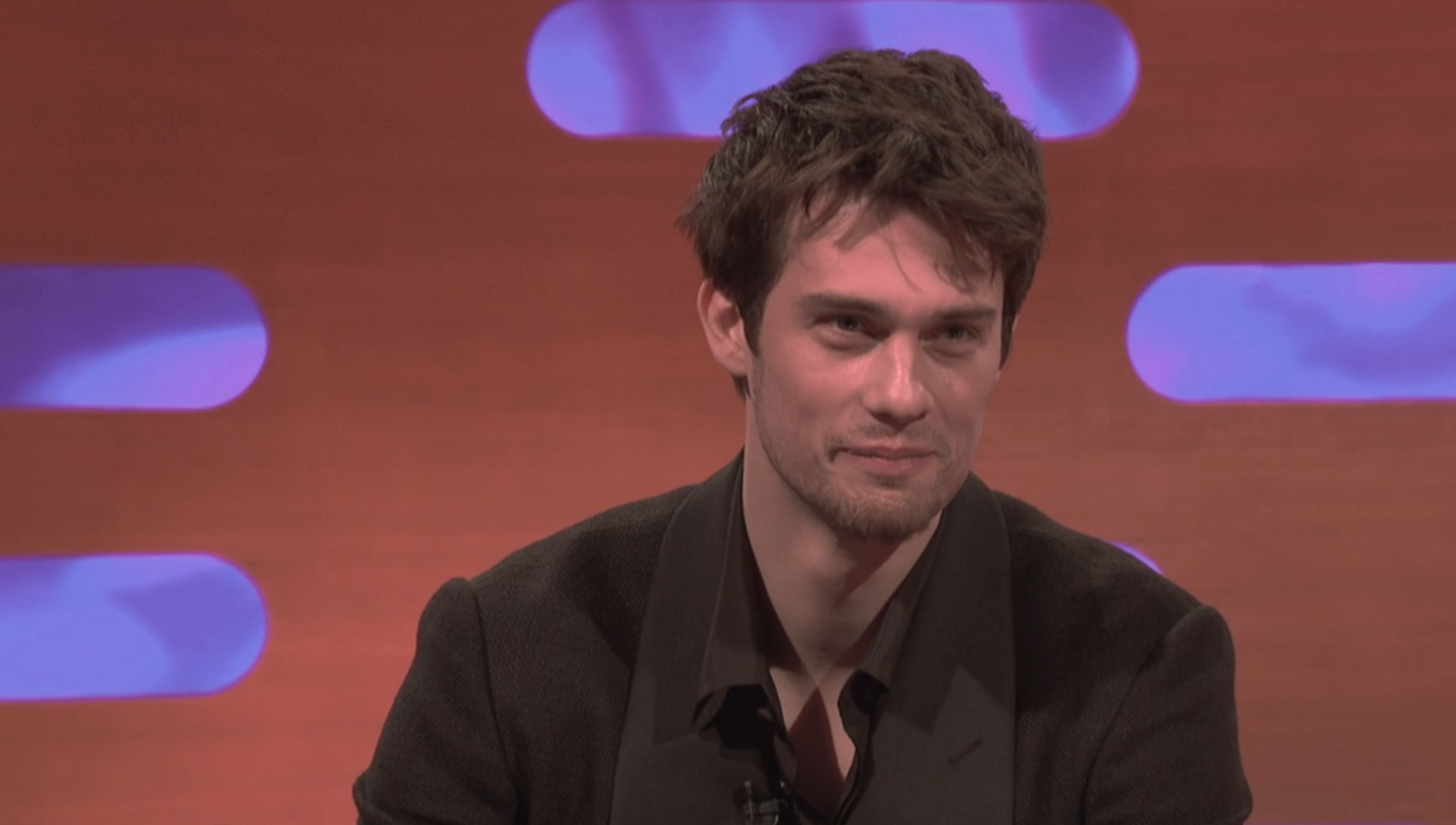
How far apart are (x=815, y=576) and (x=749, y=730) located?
0.14 meters

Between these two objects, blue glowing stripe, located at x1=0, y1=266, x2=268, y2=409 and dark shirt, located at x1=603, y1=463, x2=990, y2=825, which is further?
blue glowing stripe, located at x1=0, y1=266, x2=268, y2=409

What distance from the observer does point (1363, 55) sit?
1.90 m

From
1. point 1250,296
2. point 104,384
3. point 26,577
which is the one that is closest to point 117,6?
point 104,384

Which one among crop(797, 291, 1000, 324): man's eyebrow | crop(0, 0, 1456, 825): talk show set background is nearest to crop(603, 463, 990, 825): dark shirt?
crop(797, 291, 1000, 324): man's eyebrow

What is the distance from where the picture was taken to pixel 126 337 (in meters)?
1.85

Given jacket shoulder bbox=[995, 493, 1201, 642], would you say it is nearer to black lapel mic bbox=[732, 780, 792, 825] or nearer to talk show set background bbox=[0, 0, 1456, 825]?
black lapel mic bbox=[732, 780, 792, 825]

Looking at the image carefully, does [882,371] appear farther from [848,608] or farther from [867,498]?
[848,608]

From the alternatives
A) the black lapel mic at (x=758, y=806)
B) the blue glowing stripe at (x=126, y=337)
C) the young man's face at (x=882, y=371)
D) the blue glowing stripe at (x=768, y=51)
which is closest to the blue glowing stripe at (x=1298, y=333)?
the blue glowing stripe at (x=768, y=51)

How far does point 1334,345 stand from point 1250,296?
143 mm

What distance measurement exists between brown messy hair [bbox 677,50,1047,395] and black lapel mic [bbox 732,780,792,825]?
369 millimetres

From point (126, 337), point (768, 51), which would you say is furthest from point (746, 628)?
point (126, 337)

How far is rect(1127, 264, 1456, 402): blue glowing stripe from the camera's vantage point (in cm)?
191

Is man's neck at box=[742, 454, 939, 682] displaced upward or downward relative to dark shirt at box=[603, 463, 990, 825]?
upward

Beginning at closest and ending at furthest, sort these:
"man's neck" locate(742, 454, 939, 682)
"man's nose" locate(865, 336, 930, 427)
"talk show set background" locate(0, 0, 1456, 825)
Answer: "man's nose" locate(865, 336, 930, 427) < "man's neck" locate(742, 454, 939, 682) < "talk show set background" locate(0, 0, 1456, 825)
